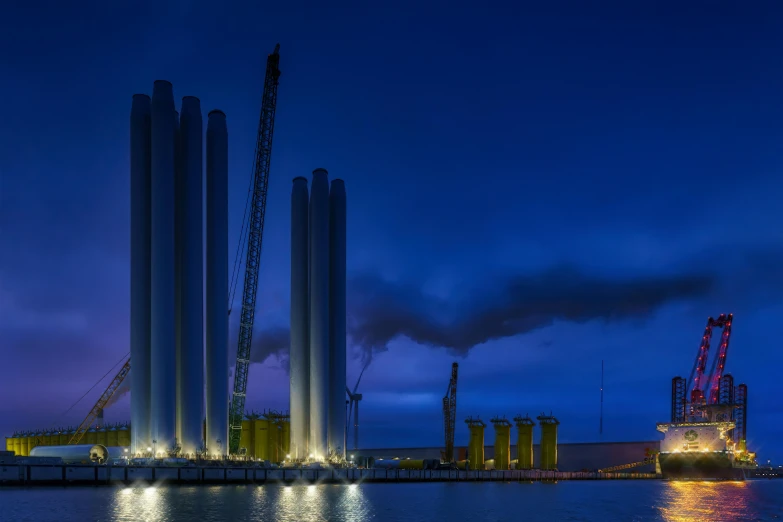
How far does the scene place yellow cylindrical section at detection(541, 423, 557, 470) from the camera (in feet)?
617

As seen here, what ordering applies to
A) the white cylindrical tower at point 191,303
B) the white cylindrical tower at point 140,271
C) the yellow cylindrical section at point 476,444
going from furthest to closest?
the yellow cylindrical section at point 476,444 → the white cylindrical tower at point 140,271 → the white cylindrical tower at point 191,303

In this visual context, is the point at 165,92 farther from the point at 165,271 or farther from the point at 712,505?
the point at 712,505

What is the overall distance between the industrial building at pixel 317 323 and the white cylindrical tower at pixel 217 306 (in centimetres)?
1669

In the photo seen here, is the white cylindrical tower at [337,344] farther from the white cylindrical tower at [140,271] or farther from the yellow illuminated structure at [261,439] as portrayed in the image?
the white cylindrical tower at [140,271]

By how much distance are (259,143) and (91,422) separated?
87.6 metres

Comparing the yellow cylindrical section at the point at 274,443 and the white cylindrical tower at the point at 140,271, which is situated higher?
the white cylindrical tower at the point at 140,271

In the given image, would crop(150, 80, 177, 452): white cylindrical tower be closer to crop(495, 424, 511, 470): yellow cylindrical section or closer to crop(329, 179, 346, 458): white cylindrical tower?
crop(329, 179, 346, 458): white cylindrical tower

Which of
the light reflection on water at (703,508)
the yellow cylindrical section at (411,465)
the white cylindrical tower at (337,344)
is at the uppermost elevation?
the white cylindrical tower at (337,344)

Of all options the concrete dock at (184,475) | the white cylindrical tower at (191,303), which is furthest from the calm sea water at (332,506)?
the white cylindrical tower at (191,303)

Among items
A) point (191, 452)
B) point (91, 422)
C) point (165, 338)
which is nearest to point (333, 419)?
point (191, 452)

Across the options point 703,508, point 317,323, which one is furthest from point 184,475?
point 703,508

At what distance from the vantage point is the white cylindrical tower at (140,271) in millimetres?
101938

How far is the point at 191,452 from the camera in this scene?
10244cm

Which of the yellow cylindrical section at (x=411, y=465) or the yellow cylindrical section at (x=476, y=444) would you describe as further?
the yellow cylindrical section at (x=476, y=444)
